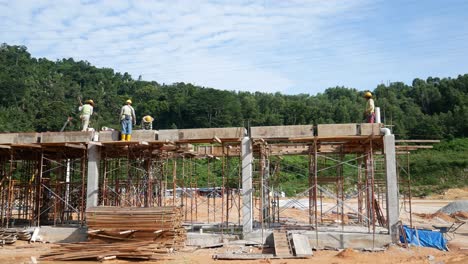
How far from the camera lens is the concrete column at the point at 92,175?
1547cm

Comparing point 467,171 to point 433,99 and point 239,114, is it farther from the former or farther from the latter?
point 239,114

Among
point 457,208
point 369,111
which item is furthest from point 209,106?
point 369,111

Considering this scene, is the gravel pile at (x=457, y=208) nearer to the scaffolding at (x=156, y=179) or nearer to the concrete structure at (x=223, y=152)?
the scaffolding at (x=156, y=179)

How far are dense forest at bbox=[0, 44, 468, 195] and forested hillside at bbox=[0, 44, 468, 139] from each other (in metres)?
0.12

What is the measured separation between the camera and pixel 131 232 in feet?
45.6

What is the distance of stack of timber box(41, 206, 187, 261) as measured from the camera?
12.9 metres

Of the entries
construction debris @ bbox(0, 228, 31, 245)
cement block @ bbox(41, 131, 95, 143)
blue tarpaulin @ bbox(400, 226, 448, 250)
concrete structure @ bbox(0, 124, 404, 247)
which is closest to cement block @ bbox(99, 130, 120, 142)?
concrete structure @ bbox(0, 124, 404, 247)

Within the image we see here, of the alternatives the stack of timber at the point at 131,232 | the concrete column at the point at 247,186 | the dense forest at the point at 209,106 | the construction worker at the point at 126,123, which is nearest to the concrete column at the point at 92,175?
the stack of timber at the point at 131,232

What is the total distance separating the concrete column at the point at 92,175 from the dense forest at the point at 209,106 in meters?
37.2

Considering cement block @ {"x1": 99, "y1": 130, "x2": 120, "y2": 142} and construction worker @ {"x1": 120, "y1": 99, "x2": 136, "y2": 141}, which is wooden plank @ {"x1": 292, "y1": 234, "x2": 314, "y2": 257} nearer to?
construction worker @ {"x1": 120, "y1": 99, "x2": 136, "y2": 141}

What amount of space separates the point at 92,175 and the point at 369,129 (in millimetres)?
9228

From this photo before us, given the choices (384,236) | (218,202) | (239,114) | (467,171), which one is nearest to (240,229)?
(384,236)

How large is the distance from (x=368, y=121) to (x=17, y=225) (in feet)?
44.3

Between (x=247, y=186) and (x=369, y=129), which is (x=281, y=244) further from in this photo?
(x=369, y=129)
